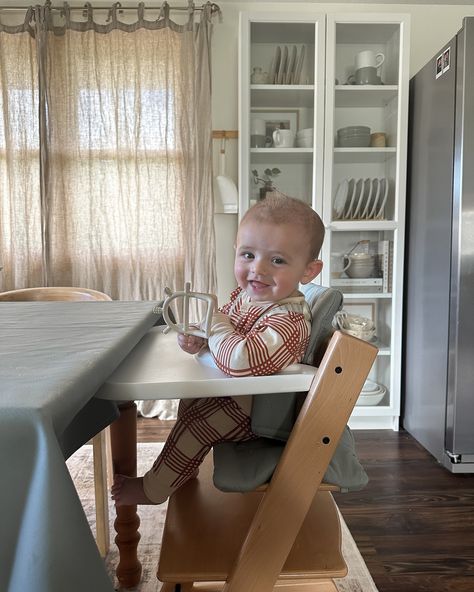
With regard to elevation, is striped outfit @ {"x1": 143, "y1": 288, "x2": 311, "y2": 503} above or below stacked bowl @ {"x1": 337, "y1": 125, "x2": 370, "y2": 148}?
below

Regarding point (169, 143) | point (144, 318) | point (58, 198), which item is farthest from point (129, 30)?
point (144, 318)

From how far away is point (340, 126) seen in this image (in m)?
2.50

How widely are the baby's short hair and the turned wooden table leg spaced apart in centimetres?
56

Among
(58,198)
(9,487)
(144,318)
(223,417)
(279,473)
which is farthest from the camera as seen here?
(58,198)

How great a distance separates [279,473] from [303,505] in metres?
0.06

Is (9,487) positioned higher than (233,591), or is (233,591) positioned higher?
(9,487)

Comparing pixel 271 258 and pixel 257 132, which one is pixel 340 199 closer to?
pixel 257 132

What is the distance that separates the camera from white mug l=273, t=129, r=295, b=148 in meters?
2.47

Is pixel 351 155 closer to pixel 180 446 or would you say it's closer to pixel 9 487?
pixel 180 446

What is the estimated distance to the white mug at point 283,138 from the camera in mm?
2473

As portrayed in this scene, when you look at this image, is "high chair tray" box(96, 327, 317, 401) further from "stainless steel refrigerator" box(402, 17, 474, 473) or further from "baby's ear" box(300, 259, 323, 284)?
"stainless steel refrigerator" box(402, 17, 474, 473)

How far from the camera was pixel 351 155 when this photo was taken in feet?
8.18

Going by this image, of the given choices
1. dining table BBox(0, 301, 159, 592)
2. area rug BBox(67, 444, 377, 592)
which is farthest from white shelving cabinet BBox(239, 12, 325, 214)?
dining table BBox(0, 301, 159, 592)

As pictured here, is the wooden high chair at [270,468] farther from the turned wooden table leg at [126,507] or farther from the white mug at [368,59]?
the white mug at [368,59]
